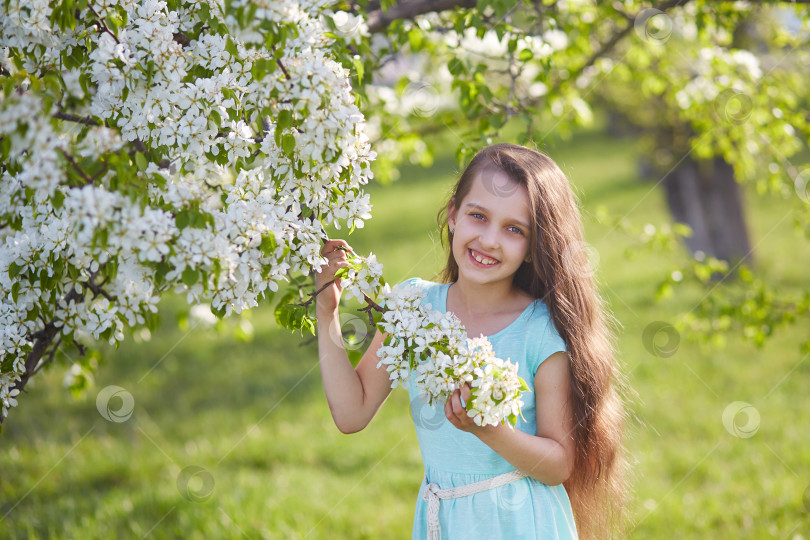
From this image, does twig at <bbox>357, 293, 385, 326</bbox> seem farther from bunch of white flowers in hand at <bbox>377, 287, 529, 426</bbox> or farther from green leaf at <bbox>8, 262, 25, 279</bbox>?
green leaf at <bbox>8, 262, 25, 279</bbox>

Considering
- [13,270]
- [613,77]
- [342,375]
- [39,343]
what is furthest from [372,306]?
[613,77]

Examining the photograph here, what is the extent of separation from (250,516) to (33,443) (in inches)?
84.8

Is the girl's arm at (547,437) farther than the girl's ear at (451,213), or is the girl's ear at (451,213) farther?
the girl's ear at (451,213)

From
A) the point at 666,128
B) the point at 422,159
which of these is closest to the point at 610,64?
the point at 422,159

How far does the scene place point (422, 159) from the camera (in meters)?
4.62

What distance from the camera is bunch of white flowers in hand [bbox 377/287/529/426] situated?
1.77 metres

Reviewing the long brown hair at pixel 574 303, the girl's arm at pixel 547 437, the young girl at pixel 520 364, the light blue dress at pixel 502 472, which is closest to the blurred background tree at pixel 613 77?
the long brown hair at pixel 574 303

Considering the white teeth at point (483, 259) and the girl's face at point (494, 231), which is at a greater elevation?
the girl's face at point (494, 231)

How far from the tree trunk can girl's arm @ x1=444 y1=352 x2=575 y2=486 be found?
27.6 feet

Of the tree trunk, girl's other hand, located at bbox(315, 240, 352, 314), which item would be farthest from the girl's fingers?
the tree trunk

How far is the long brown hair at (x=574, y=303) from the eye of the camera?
89.9 inches

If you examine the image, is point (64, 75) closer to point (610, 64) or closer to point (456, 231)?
point (456, 231)

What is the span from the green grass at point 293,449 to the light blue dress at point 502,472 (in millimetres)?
515

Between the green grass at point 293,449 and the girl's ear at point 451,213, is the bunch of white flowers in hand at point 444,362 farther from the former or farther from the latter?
the green grass at point 293,449
